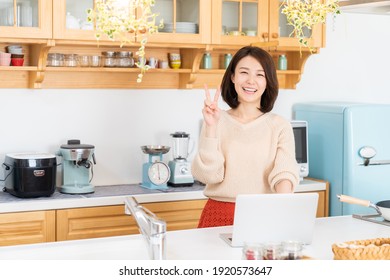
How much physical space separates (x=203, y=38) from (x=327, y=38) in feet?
3.96

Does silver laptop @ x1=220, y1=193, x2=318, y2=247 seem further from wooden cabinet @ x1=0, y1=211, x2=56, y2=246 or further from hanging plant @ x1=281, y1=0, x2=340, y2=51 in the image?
hanging plant @ x1=281, y1=0, x2=340, y2=51

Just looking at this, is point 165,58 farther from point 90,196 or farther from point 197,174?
point 197,174

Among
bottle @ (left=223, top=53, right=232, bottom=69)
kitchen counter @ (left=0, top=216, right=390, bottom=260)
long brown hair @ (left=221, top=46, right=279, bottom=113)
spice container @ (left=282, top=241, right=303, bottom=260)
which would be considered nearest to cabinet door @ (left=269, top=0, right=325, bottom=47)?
bottle @ (left=223, top=53, right=232, bottom=69)

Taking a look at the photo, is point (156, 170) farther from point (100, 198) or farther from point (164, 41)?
point (164, 41)

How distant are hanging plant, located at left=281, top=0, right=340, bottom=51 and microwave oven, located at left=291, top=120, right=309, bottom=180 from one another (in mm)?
501

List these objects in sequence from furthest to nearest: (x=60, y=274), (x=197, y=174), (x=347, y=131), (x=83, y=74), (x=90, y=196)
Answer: (x=347, y=131)
(x=83, y=74)
(x=90, y=196)
(x=197, y=174)
(x=60, y=274)

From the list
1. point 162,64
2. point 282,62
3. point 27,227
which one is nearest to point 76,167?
point 27,227

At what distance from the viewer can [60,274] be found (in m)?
1.89

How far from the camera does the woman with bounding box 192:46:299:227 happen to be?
2967 mm

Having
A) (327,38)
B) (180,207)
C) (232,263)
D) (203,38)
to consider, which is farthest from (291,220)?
(327,38)

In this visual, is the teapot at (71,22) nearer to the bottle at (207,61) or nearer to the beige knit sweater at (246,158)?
the bottle at (207,61)

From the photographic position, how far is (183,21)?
4152 mm

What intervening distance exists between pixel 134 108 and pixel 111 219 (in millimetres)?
807

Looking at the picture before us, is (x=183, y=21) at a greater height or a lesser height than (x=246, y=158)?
greater
